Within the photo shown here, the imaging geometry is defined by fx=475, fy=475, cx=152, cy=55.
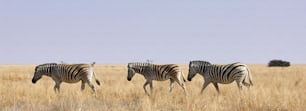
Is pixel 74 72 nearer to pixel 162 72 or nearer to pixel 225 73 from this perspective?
pixel 162 72

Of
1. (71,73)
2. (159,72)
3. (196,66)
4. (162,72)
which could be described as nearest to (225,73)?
(196,66)

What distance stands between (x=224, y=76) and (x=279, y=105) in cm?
577

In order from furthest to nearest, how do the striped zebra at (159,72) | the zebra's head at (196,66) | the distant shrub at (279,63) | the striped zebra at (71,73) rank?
the distant shrub at (279,63), the striped zebra at (159,72), the zebra's head at (196,66), the striped zebra at (71,73)

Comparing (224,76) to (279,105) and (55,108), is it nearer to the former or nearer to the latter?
(279,105)

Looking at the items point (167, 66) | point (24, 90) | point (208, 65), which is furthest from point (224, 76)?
point (24, 90)

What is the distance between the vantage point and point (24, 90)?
15.8m

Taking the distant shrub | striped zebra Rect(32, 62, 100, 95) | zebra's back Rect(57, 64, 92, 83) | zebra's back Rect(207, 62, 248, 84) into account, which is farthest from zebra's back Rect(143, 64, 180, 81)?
the distant shrub

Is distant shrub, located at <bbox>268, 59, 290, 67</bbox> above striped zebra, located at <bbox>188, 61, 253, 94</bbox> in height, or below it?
above

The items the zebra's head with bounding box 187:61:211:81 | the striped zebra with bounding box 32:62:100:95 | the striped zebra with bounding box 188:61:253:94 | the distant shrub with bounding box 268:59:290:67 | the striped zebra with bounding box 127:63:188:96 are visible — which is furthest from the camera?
the distant shrub with bounding box 268:59:290:67

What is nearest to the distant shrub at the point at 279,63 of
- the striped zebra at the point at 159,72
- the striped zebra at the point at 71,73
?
the striped zebra at the point at 159,72

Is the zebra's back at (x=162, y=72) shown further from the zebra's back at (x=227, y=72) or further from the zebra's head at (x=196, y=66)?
the zebra's back at (x=227, y=72)

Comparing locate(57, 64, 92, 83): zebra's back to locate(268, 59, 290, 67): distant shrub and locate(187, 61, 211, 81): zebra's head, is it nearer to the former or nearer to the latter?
locate(187, 61, 211, 81): zebra's head

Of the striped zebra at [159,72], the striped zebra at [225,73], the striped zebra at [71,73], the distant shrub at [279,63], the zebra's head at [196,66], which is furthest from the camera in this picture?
the distant shrub at [279,63]

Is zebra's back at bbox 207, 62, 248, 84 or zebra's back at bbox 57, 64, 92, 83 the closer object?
zebra's back at bbox 207, 62, 248, 84
